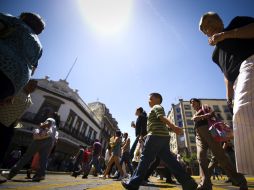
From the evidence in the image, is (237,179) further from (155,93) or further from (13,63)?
(13,63)

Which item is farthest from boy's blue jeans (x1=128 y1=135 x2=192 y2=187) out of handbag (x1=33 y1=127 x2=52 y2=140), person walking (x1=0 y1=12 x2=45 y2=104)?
handbag (x1=33 y1=127 x2=52 y2=140)

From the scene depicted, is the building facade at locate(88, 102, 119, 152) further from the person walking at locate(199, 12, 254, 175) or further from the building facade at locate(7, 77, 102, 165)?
the person walking at locate(199, 12, 254, 175)

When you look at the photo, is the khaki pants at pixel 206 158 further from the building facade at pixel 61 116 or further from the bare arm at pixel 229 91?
the building facade at pixel 61 116

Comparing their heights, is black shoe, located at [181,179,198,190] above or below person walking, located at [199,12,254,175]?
below

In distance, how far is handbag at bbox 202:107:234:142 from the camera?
10.8ft

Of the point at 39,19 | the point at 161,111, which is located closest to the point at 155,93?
the point at 161,111

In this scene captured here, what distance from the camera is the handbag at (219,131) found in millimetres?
3304

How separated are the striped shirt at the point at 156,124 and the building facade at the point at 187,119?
43.5 m

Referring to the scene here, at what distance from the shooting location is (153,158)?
98.8 inches

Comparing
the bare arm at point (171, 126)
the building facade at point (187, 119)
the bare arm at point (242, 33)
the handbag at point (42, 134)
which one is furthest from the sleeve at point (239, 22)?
the building facade at point (187, 119)

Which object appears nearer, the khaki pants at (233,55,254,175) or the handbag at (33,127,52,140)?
the khaki pants at (233,55,254,175)

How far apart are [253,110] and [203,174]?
2.15m

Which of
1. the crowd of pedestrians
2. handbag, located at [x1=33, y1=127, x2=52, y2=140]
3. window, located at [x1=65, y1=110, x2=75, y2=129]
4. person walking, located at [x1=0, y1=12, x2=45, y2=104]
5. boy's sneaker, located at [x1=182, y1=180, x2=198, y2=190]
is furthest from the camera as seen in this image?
window, located at [x1=65, y1=110, x2=75, y2=129]

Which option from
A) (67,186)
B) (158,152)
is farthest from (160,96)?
(67,186)
